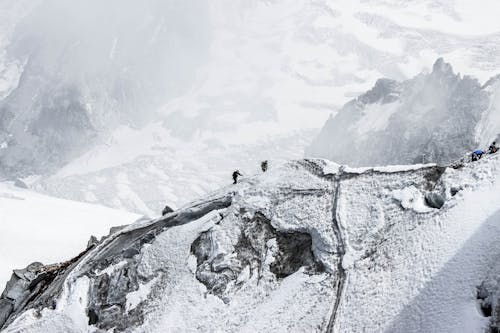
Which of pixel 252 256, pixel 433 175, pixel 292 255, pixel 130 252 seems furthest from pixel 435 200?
pixel 130 252

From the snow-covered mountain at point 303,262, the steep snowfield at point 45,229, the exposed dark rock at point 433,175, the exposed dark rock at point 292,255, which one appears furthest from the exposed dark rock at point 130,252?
the steep snowfield at point 45,229

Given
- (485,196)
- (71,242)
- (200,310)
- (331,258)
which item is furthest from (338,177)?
(71,242)

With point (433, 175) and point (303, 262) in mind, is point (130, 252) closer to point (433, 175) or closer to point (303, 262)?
point (303, 262)

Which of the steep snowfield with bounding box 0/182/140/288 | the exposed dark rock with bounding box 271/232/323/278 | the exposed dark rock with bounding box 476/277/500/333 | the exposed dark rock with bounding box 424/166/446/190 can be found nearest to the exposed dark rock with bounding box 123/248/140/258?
the exposed dark rock with bounding box 271/232/323/278

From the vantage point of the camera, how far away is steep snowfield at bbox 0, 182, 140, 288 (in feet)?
311

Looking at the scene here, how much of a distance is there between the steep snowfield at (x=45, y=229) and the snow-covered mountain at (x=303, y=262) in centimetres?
4977

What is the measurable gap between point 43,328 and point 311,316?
1642cm

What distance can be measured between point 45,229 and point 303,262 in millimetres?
92805

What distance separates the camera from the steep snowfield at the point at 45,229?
311ft

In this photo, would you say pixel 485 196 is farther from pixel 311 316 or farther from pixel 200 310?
pixel 200 310

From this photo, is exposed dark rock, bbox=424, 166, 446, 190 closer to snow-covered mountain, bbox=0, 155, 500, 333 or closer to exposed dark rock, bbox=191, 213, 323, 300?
snow-covered mountain, bbox=0, 155, 500, 333

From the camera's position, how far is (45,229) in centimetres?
11275

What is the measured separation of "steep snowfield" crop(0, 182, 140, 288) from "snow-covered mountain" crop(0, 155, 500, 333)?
163ft

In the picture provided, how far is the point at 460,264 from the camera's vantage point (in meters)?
26.7
